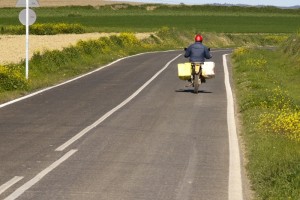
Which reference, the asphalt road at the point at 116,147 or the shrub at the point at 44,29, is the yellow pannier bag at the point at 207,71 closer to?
the asphalt road at the point at 116,147

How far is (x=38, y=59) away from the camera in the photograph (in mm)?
33000

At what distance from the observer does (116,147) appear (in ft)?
44.8

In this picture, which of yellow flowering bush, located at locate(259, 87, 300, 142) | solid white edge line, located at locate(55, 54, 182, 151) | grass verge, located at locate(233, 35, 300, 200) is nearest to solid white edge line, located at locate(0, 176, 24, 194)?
solid white edge line, located at locate(55, 54, 182, 151)

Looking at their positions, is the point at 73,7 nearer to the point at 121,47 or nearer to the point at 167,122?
the point at 121,47

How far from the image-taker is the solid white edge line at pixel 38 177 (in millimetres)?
9719

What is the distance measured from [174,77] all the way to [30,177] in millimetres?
21474

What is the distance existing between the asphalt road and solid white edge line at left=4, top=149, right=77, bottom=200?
0.01 m

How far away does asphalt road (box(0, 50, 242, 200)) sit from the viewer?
404 inches

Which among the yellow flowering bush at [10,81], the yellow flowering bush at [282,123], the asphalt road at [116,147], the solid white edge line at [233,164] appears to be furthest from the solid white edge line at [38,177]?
the yellow flowering bush at [10,81]

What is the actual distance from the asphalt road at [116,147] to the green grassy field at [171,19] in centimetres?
6588

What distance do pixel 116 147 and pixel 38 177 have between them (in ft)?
9.79

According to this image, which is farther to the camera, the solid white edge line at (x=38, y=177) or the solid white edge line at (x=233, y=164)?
the solid white edge line at (x=233, y=164)

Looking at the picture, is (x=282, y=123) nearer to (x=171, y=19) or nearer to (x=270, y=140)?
(x=270, y=140)

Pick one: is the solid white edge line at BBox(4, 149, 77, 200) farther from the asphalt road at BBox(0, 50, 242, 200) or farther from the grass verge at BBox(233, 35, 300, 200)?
the grass verge at BBox(233, 35, 300, 200)
